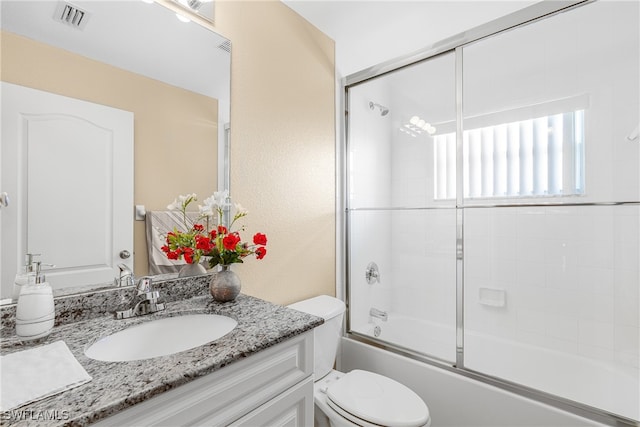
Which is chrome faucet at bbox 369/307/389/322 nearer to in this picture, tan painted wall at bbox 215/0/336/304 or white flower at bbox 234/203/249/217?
tan painted wall at bbox 215/0/336/304

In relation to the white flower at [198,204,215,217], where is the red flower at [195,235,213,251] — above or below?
below

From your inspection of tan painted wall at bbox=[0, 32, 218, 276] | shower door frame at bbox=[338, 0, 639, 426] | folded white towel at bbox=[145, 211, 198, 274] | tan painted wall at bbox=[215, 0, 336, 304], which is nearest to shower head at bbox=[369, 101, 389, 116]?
shower door frame at bbox=[338, 0, 639, 426]

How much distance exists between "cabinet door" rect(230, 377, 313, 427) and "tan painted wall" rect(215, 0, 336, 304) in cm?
65

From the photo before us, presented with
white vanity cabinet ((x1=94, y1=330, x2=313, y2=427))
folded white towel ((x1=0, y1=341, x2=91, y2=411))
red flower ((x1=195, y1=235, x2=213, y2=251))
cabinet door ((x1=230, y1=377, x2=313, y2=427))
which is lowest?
cabinet door ((x1=230, y1=377, x2=313, y2=427))

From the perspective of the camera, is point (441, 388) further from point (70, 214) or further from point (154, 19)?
point (154, 19)

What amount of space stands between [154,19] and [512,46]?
1.95m

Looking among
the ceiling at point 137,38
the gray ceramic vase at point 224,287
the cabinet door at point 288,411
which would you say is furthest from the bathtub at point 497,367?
the ceiling at point 137,38

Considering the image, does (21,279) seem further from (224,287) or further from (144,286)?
(224,287)

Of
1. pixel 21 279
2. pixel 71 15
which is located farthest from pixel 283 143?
pixel 21 279

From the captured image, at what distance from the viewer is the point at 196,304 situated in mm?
1187

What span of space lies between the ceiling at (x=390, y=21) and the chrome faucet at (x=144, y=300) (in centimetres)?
161

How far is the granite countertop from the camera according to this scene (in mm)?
548

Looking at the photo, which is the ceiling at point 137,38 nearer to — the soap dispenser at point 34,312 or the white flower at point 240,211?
the white flower at point 240,211

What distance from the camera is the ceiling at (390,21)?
5.54 feet
